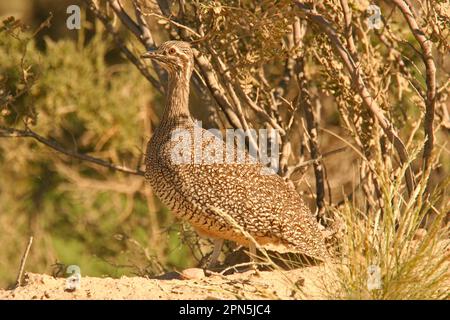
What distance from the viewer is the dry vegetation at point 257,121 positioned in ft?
18.8

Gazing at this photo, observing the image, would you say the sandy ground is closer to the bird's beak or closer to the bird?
the bird

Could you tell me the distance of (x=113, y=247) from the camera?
444 inches

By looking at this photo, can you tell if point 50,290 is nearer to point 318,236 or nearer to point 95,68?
point 318,236

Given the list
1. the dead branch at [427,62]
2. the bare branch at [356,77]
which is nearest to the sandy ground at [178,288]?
the bare branch at [356,77]

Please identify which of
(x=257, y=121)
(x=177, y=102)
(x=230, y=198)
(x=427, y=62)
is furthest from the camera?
(x=257, y=121)

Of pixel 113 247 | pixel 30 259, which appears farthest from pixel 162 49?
pixel 30 259

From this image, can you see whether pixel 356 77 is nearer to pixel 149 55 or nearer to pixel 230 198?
pixel 230 198

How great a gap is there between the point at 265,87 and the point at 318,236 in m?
2.01

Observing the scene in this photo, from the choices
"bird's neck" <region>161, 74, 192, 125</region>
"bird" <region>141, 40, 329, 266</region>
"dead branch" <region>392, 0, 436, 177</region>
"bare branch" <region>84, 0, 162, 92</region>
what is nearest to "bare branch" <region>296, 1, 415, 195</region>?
"dead branch" <region>392, 0, 436, 177</region>

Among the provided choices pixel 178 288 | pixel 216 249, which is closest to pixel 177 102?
pixel 216 249

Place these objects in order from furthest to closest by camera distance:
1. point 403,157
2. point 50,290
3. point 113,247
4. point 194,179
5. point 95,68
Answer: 1. point 95,68
2. point 113,247
3. point 403,157
4. point 194,179
5. point 50,290

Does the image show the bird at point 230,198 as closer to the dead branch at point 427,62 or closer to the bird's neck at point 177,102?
the bird's neck at point 177,102

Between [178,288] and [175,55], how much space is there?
1976 millimetres

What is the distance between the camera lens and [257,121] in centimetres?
821
